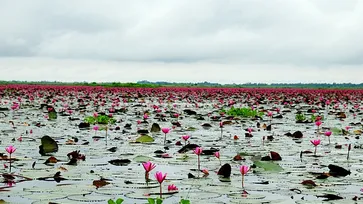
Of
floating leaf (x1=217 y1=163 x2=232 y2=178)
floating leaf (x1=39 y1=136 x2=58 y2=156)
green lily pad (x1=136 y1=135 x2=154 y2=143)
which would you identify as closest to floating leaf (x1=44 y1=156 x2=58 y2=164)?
floating leaf (x1=39 y1=136 x2=58 y2=156)

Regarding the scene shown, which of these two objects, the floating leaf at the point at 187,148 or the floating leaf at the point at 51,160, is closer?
the floating leaf at the point at 51,160

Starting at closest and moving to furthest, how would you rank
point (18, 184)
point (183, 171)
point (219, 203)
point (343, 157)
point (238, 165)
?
1. point (219, 203)
2. point (18, 184)
3. point (183, 171)
4. point (238, 165)
5. point (343, 157)

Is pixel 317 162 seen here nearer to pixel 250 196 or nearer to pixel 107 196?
pixel 250 196

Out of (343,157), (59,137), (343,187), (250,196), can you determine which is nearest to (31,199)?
(250,196)

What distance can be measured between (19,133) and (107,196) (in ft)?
17.2

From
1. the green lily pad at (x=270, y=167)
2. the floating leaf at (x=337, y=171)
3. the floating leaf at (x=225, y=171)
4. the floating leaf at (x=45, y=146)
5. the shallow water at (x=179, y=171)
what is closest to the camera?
the shallow water at (x=179, y=171)

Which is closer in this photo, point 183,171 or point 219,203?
point 219,203

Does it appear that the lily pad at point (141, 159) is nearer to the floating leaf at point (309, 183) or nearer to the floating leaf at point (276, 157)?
the floating leaf at point (276, 157)

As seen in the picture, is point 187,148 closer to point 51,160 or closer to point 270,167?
point 270,167

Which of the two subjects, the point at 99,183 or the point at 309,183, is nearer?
the point at 99,183

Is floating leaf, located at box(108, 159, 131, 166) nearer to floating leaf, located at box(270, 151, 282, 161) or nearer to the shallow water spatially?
the shallow water

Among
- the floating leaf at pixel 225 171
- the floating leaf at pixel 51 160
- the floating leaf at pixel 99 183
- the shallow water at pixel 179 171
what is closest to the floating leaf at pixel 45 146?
the shallow water at pixel 179 171

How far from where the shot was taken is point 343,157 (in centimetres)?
634

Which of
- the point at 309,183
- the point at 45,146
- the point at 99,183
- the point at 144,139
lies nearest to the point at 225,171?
the point at 309,183
